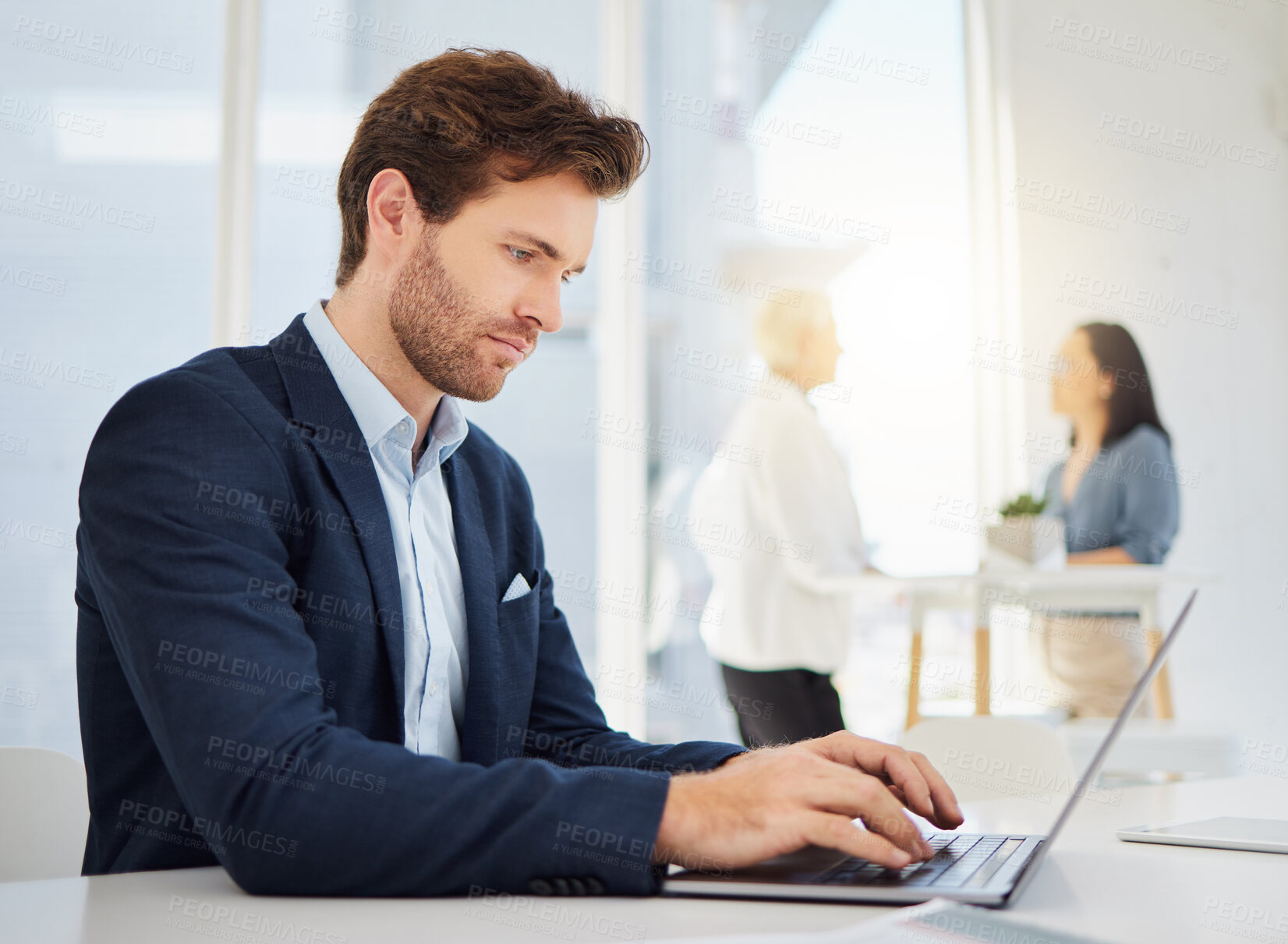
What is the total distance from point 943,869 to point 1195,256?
3667mm

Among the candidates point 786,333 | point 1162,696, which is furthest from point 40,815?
point 1162,696

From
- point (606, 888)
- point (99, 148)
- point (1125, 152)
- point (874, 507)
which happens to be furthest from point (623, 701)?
point (606, 888)

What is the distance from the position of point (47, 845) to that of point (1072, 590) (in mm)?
2448

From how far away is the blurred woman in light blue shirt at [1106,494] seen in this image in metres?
2.99

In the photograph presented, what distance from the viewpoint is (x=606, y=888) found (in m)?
0.69

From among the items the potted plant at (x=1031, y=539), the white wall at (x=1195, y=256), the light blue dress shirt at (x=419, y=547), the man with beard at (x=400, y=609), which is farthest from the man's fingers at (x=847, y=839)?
the white wall at (x=1195, y=256)

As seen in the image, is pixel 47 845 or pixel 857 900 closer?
pixel 857 900

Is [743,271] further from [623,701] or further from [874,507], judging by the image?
[623,701]

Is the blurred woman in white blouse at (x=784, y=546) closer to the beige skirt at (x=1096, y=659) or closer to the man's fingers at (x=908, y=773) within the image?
the beige skirt at (x=1096, y=659)

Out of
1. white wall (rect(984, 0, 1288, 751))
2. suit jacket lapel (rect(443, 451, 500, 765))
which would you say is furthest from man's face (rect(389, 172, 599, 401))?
white wall (rect(984, 0, 1288, 751))

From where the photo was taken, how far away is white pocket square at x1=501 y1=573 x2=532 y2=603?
121 cm

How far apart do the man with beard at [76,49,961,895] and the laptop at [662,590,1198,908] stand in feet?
0.06

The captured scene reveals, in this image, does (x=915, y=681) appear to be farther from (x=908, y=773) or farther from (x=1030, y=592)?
(x=908, y=773)

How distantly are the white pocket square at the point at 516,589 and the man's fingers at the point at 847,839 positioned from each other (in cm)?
57
